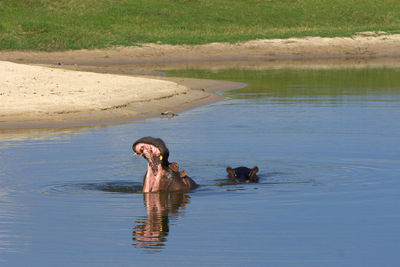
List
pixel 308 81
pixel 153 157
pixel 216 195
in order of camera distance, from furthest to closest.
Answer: pixel 308 81 → pixel 216 195 → pixel 153 157

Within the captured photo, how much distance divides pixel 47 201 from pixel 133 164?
128 inches

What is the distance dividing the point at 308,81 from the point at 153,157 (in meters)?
22.6

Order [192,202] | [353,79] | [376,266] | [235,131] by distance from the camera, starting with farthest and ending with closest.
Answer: [353,79] → [235,131] → [192,202] → [376,266]

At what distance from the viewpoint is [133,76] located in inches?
1291

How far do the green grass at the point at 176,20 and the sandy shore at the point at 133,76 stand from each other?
1.46 meters

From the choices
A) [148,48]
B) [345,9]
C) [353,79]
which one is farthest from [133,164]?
[345,9]

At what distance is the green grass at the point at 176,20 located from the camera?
157 ft

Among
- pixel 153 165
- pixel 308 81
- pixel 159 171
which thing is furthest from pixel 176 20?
pixel 153 165

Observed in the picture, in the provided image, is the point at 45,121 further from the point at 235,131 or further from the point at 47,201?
the point at 47,201

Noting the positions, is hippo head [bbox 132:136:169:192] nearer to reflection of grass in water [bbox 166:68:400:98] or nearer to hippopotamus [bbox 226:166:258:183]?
hippopotamus [bbox 226:166:258:183]

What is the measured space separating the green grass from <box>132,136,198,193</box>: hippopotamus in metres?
34.1

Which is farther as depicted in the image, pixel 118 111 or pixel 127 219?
pixel 118 111

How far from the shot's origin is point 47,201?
1220 centimetres

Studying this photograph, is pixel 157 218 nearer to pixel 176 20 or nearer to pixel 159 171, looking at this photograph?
pixel 159 171
